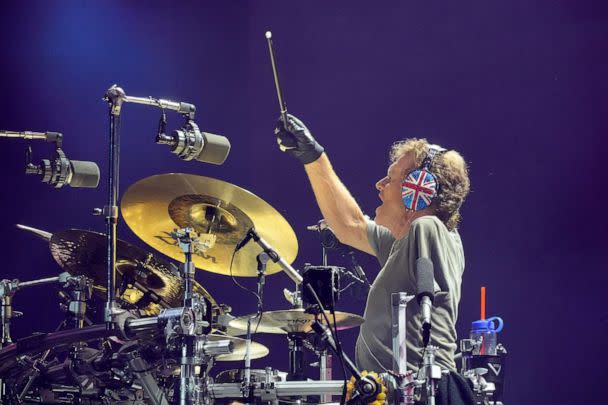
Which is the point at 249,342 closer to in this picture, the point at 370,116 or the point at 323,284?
the point at 323,284

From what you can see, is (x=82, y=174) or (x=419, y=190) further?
(x=82, y=174)

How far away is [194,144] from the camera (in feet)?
10.6

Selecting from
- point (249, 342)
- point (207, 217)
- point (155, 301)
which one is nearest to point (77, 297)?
point (155, 301)

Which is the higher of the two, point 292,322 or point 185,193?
point 185,193

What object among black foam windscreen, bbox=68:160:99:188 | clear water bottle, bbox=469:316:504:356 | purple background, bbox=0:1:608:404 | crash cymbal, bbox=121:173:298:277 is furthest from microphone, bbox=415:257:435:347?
purple background, bbox=0:1:608:404

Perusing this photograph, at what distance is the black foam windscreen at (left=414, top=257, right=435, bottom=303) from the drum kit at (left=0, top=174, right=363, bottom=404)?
784 millimetres

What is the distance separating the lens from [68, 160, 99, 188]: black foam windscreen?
3494 mm

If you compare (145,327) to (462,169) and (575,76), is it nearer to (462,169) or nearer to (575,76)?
(462,169)

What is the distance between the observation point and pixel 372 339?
9.77 ft

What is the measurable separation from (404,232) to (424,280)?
109cm

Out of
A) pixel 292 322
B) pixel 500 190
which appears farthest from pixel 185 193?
pixel 500 190

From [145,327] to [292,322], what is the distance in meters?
1.27

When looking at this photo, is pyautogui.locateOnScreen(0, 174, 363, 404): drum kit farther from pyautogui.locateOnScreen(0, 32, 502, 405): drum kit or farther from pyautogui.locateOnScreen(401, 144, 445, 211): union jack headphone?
pyautogui.locateOnScreen(401, 144, 445, 211): union jack headphone

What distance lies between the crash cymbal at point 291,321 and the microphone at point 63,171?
93 cm
